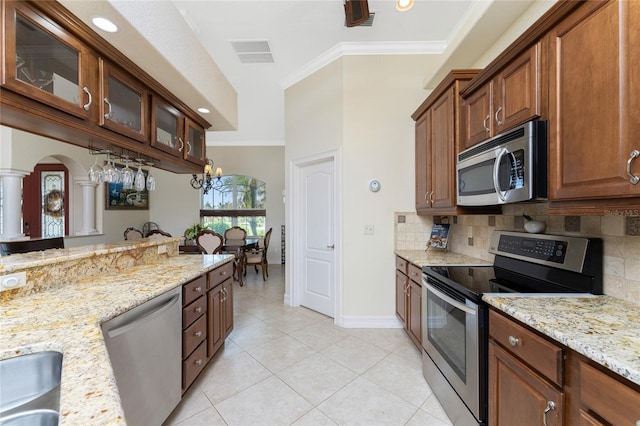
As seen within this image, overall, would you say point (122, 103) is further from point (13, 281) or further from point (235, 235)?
point (235, 235)

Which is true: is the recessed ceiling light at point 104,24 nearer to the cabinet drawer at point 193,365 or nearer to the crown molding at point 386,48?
the cabinet drawer at point 193,365

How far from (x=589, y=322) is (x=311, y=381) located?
177 centimetres

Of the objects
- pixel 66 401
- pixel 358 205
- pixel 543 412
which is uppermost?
pixel 358 205

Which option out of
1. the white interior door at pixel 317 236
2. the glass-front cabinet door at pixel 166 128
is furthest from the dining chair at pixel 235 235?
the glass-front cabinet door at pixel 166 128

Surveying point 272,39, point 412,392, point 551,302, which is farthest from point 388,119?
point 412,392

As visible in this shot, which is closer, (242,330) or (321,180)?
(242,330)

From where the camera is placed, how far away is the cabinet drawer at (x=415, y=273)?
2280 millimetres

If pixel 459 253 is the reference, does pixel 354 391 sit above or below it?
below

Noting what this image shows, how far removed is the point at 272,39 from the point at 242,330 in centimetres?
326

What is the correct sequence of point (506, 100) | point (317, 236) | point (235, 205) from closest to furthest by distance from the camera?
point (506, 100)
point (317, 236)
point (235, 205)

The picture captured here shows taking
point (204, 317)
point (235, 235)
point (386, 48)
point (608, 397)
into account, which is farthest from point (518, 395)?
point (235, 235)

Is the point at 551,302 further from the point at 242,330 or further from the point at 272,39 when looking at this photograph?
the point at 272,39

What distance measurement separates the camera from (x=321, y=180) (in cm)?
341

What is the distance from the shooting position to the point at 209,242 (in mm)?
4562
